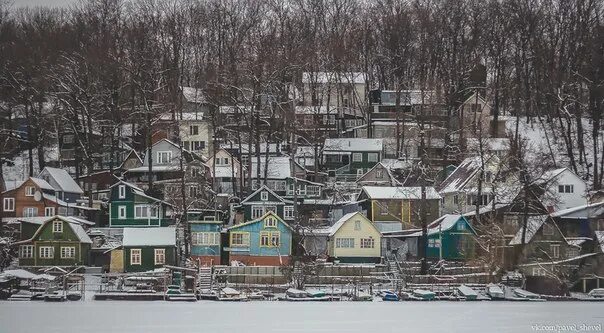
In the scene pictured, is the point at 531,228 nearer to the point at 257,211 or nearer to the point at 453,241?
the point at 453,241

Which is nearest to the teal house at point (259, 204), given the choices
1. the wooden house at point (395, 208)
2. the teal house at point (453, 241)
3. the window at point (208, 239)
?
the window at point (208, 239)

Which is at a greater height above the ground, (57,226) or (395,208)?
(395,208)

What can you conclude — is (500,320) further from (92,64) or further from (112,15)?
(112,15)

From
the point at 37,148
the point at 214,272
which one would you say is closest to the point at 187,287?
the point at 214,272

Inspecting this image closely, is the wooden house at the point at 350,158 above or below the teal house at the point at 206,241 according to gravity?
above

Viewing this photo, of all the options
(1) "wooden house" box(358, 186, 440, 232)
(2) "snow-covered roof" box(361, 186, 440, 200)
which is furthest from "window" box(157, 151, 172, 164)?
(1) "wooden house" box(358, 186, 440, 232)

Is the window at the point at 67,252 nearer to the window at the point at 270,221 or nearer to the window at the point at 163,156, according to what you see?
the window at the point at 270,221

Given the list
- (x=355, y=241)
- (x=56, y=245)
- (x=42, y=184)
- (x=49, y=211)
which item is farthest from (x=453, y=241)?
(x=42, y=184)
